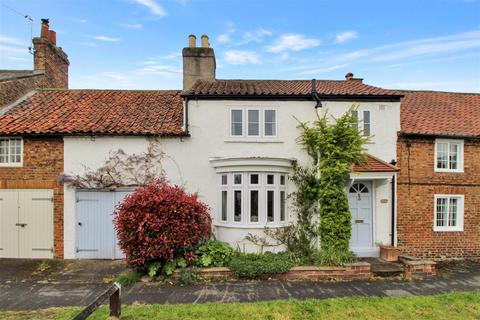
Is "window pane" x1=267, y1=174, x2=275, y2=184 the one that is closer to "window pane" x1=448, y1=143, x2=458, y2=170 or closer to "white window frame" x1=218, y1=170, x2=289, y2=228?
"white window frame" x1=218, y1=170, x2=289, y2=228

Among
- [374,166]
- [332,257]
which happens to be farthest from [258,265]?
[374,166]

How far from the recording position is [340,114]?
10.8 meters

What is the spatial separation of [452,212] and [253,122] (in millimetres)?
8593

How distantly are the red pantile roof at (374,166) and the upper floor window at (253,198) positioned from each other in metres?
2.76

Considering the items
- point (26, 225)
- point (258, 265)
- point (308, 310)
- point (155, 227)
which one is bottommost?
point (308, 310)

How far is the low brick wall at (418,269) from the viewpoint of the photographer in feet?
29.6

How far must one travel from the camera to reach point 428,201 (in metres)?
11.1

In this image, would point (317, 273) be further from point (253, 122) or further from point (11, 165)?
point (11, 165)

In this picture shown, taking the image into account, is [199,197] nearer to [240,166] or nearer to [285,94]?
[240,166]

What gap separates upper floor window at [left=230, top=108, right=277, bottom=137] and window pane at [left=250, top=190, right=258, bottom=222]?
219 centimetres

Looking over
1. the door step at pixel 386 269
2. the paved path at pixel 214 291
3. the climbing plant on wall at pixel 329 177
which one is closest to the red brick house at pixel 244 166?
the climbing plant on wall at pixel 329 177

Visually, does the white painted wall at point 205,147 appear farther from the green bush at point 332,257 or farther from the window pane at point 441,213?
the window pane at point 441,213

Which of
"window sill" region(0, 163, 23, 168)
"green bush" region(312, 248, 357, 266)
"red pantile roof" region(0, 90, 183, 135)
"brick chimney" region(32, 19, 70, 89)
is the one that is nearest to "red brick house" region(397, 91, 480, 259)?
"green bush" region(312, 248, 357, 266)

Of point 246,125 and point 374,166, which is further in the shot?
point 246,125
